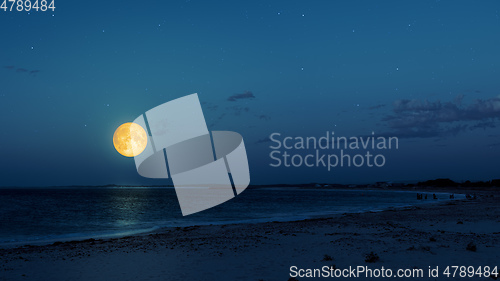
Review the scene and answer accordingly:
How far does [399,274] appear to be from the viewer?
10281 mm

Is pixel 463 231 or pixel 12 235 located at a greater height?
pixel 463 231

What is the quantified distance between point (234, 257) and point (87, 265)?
5.20 meters

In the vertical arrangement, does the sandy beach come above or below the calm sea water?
above

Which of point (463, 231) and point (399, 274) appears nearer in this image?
point (399, 274)

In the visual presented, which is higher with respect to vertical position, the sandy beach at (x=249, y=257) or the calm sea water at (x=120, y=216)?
the sandy beach at (x=249, y=257)

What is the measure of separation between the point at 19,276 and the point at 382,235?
14911mm

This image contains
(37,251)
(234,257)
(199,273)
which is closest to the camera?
(199,273)

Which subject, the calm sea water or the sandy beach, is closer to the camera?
the sandy beach

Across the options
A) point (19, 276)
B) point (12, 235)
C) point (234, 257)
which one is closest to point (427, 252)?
point (234, 257)

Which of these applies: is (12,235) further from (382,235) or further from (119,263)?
(382,235)

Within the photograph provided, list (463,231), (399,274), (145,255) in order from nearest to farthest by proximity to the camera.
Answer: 1. (399,274)
2. (145,255)
3. (463,231)

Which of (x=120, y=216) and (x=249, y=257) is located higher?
(x=249, y=257)

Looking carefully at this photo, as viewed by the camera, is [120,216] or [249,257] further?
[120,216]

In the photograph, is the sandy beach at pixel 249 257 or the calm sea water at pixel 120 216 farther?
the calm sea water at pixel 120 216
